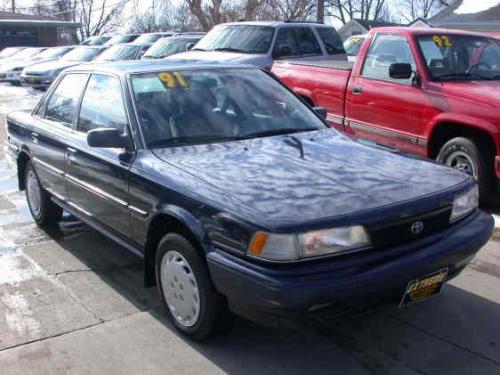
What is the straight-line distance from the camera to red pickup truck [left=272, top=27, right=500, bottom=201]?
5867 mm

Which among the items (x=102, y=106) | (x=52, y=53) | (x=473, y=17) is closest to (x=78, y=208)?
(x=102, y=106)

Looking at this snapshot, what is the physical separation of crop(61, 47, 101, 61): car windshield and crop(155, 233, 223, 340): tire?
19.0m

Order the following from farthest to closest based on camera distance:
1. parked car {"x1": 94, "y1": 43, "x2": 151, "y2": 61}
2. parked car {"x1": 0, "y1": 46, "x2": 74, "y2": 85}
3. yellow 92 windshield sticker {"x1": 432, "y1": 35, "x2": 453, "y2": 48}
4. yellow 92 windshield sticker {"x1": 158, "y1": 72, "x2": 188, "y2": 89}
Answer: parked car {"x1": 0, "y1": 46, "x2": 74, "y2": 85}
parked car {"x1": 94, "y1": 43, "x2": 151, "y2": 61}
yellow 92 windshield sticker {"x1": 432, "y1": 35, "x2": 453, "y2": 48}
yellow 92 windshield sticker {"x1": 158, "y1": 72, "x2": 188, "y2": 89}

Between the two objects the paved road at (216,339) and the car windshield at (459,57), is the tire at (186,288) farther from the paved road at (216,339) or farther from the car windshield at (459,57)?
the car windshield at (459,57)

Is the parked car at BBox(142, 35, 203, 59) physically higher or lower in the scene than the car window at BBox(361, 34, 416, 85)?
lower

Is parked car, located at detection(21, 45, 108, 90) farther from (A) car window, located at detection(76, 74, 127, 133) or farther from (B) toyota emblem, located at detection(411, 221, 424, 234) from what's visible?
(B) toyota emblem, located at detection(411, 221, 424, 234)

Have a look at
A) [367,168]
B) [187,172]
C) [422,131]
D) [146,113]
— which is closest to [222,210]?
[187,172]

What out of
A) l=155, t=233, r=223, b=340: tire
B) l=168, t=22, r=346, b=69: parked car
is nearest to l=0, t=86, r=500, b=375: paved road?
l=155, t=233, r=223, b=340: tire

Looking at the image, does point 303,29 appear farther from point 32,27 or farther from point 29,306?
point 32,27

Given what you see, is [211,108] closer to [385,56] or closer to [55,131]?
[55,131]


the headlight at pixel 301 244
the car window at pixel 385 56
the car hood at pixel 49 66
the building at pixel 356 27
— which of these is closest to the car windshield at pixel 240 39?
the car window at pixel 385 56

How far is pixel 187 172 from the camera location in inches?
138

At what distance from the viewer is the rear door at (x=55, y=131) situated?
492 cm

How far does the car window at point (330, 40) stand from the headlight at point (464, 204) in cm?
903
